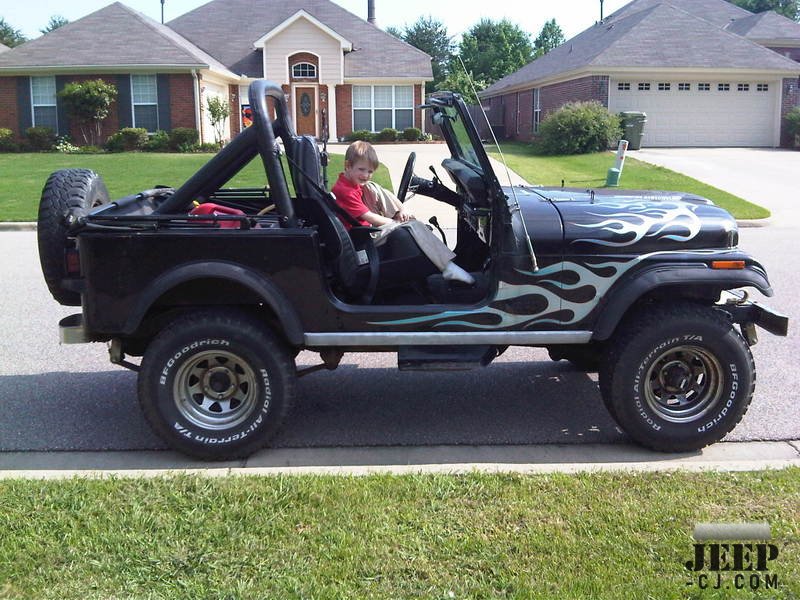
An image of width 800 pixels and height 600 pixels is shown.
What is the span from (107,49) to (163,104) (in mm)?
3191

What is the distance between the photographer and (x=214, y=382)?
443 centimetres

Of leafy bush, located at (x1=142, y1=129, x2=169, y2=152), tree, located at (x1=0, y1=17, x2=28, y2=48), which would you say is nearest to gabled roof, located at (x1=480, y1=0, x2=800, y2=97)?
leafy bush, located at (x1=142, y1=129, x2=169, y2=152)

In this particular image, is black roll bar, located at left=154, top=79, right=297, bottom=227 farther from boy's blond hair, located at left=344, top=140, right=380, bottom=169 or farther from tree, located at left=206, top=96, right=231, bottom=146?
tree, located at left=206, top=96, right=231, bottom=146

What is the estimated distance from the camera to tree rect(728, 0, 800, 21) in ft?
218

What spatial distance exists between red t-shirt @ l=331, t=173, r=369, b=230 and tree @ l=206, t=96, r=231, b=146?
2728 centimetres

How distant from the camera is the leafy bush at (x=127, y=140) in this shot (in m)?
29.1

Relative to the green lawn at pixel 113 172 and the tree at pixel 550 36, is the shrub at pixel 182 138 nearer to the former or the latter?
the green lawn at pixel 113 172

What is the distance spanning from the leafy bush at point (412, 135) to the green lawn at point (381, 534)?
29.1 m

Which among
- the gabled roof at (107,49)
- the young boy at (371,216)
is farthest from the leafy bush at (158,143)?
the young boy at (371,216)

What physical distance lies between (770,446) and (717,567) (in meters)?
1.69

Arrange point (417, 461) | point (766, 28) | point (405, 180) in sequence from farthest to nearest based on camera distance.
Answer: point (766, 28)
point (405, 180)
point (417, 461)

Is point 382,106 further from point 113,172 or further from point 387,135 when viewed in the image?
point 113,172

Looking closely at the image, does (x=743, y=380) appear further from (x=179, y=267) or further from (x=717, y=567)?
(x=179, y=267)

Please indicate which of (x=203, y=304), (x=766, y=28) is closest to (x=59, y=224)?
(x=203, y=304)
